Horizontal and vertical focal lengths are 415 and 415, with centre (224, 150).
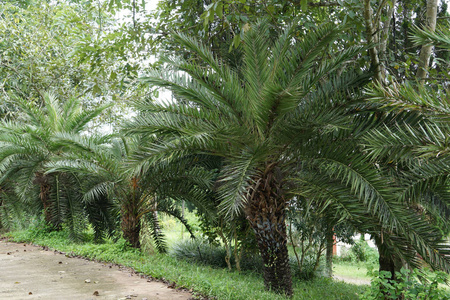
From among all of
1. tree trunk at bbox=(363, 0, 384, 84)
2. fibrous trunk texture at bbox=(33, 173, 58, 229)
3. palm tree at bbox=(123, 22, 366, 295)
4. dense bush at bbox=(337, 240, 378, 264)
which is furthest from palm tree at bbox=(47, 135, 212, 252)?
dense bush at bbox=(337, 240, 378, 264)

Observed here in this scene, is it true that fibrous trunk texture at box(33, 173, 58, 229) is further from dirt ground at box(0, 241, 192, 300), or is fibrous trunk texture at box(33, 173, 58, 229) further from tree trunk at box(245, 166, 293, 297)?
tree trunk at box(245, 166, 293, 297)

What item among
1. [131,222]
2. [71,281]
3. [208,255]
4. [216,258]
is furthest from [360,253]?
[71,281]

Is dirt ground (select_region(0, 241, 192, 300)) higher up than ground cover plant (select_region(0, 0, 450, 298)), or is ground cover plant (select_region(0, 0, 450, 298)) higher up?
ground cover plant (select_region(0, 0, 450, 298))

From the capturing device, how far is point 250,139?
609 centimetres

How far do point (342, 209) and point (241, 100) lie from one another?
84.9 inches

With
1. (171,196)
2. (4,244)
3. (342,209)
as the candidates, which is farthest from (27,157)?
(342,209)

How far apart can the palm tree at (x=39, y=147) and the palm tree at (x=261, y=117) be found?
189 inches

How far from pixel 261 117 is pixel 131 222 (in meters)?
4.88

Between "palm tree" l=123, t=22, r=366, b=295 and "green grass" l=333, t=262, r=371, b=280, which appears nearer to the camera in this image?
"palm tree" l=123, t=22, r=366, b=295

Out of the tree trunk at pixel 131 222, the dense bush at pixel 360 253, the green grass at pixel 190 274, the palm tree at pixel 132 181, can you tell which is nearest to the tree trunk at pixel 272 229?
the green grass at pixel 190 274

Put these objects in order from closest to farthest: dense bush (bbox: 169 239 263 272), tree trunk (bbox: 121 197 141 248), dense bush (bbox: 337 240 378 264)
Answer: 1. tree trunk (bbox: 121 197 141 248)
2. dense bush (bbox: 169 239 263 272)
3. dense bush (bbox: 337 240 378 264)

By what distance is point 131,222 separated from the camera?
9.40 meters

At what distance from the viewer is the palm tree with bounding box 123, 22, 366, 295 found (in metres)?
5.76

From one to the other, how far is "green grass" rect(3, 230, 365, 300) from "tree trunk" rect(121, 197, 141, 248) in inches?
13.5
